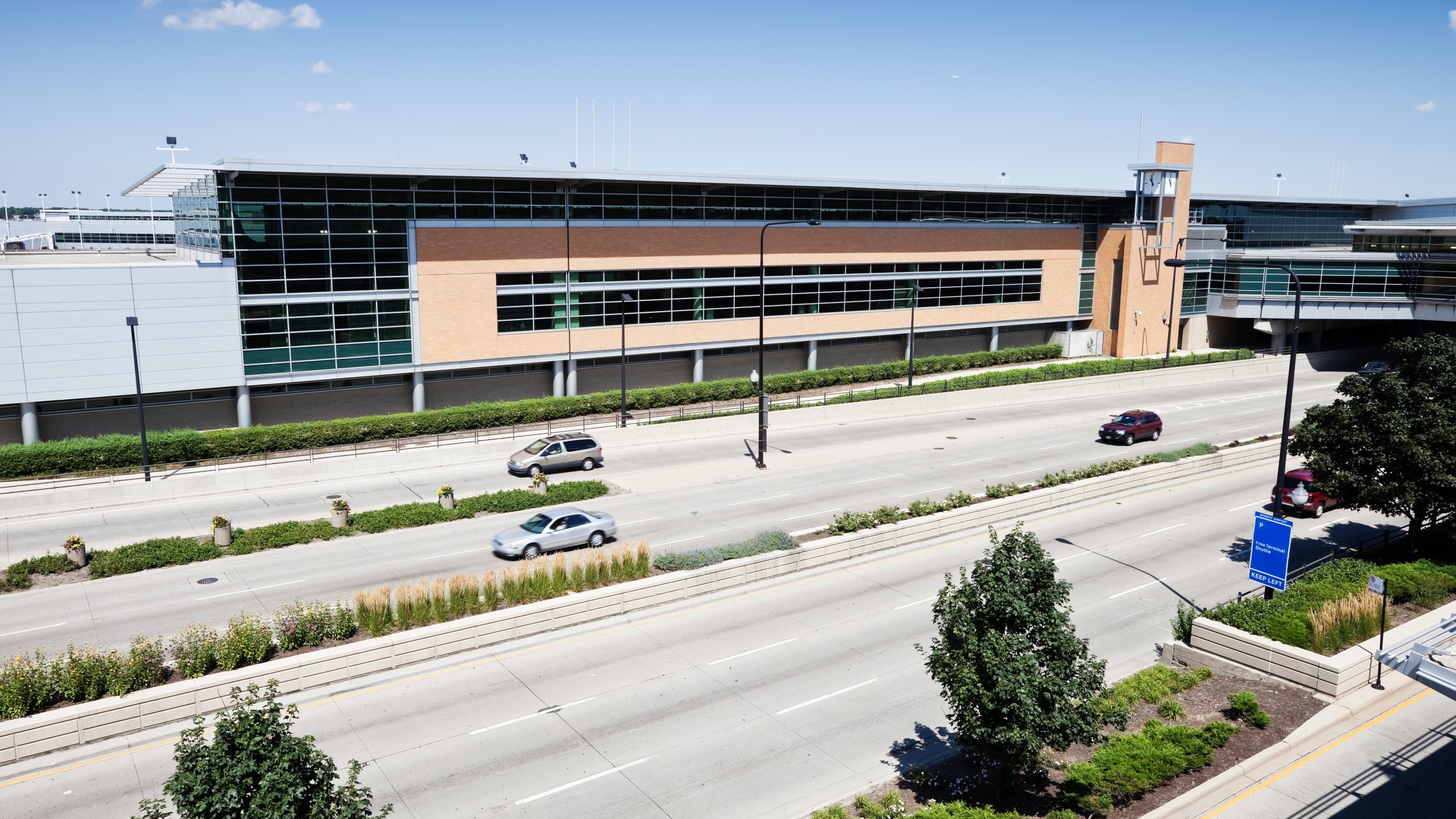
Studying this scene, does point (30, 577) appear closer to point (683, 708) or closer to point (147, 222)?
point (683, 708)

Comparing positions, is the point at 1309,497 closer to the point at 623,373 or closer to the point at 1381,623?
the point at 1381,623

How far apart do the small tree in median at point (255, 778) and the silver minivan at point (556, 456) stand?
1003 inches

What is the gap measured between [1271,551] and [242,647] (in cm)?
1959

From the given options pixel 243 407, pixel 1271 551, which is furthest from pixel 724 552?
pixel 243 407

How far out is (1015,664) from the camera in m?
12.2

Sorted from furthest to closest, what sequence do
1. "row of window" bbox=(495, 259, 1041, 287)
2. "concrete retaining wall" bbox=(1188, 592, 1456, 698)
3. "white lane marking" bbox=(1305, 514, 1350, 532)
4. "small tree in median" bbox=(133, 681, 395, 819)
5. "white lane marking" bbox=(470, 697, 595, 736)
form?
"row of window" bbox=(495, 259, 1041, 287)
"white lane marking" bbox=(1305, 514, 1350, 532)
"concrete retaining wall" bbox=(1188, 592, 1456, 698)
"white lane marking" bbox=(470, 697, 595, 736)
"small tree in median" bbox=(133, 681, 395, 819)

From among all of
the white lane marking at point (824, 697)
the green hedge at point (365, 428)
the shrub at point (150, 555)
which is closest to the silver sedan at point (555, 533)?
the shrub at point (150, 555)

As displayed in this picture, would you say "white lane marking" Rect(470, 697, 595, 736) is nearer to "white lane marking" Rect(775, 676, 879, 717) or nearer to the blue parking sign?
"white lane marking" Rect(775, 676, 879, 717)

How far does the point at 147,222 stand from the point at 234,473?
7673 cm

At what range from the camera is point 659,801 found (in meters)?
13.4

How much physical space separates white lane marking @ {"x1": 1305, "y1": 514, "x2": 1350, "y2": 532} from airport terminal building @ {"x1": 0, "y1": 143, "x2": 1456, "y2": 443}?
21201 millimetres

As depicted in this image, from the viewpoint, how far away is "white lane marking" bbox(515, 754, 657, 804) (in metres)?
13.5

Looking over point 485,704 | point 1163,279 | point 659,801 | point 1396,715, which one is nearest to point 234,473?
point 485,704

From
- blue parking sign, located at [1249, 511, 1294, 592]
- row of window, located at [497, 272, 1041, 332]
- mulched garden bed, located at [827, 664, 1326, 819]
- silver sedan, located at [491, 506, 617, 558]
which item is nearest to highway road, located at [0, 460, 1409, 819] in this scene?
mulched garden bed, located at [827, 664, 1326, 819]
